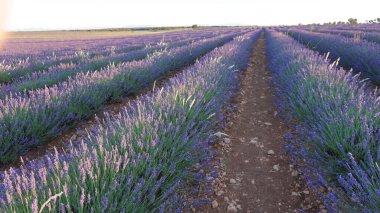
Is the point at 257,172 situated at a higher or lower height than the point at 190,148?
lower

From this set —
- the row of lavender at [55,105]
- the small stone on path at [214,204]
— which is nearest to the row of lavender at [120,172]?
the small stone on path at [214,204]

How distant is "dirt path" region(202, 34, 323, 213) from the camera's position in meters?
2.35

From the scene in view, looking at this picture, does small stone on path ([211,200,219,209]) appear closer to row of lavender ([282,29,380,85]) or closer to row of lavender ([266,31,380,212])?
row of lavender ([266,31,380,212])

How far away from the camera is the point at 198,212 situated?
225 cm

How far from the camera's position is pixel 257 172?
2873 mm

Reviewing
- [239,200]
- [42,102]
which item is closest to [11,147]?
[42,102]

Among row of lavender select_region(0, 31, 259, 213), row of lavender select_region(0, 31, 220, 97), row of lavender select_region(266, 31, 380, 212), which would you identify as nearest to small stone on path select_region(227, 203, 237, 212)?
row of lavender select_region(0, 31, 259, 213)

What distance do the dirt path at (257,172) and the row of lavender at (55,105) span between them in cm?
229

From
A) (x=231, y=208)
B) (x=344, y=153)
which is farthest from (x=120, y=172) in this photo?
(x=344, y=153)

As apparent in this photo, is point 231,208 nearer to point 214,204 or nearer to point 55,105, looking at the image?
point 214,204

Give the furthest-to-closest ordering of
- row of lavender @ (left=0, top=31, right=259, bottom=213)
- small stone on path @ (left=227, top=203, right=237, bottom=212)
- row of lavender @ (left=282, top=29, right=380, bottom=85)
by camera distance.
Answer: row of lavender @ (left=282, top=29, right=380, bottom=85), small stone on path @ (left=227, top=203, right=237, bottom=212), row of lavender @ (left=0, top=31, right=259, bottom=213)

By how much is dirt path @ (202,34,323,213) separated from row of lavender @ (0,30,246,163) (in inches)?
90.2

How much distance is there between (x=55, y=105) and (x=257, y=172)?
2.85 meters

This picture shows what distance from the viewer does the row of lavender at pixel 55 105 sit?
3199 millimetres
